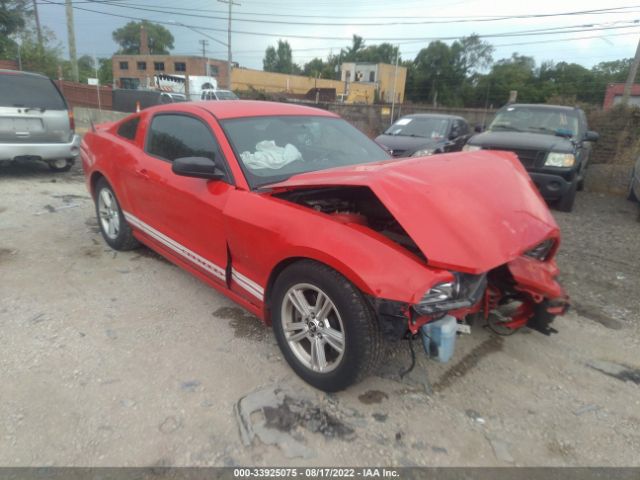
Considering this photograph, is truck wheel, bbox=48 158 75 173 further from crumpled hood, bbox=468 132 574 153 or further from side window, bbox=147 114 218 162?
crumpled hood, bbox=468 132 574 153

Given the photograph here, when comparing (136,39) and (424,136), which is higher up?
(136,39)

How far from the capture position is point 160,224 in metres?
3.71

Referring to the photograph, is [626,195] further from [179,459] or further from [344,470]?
[179,459]

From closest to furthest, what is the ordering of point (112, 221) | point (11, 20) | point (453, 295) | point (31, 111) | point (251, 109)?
1. point (453, 295)
2. point (251, 109)
3. point (112, 221)
4. point (31, 111)
5. point (11, 20)

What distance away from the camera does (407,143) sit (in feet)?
28.9

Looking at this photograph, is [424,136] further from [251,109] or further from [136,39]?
[136,39]

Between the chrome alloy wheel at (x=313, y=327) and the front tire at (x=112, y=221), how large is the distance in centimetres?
246

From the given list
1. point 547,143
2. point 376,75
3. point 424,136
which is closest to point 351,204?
point 547,143

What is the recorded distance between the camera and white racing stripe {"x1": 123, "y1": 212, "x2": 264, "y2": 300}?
287 cm

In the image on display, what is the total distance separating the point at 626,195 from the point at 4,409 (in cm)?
937

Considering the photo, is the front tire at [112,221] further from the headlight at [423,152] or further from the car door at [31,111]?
the headlight at [423,152]

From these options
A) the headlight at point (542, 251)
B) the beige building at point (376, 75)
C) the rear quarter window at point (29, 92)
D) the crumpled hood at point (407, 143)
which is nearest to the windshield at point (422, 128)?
the crumpled hood at point (407, 143)

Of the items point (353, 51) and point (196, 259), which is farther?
point (353, 51)

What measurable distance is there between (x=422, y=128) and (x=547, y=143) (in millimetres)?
3181
